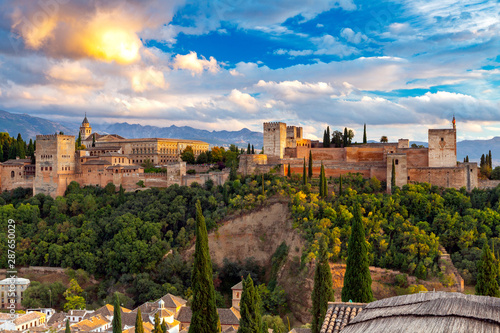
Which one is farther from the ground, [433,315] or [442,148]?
[442,148]

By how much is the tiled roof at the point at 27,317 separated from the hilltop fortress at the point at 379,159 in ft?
63.3

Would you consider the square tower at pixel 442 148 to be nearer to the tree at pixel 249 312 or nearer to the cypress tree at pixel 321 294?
the cypress tree at pixel 321 294

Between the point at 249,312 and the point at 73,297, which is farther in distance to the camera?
the point at 73,297

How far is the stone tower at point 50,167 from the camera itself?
45.3 metres

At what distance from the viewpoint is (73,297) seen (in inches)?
1316

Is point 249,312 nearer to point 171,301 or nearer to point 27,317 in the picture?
point 171,301

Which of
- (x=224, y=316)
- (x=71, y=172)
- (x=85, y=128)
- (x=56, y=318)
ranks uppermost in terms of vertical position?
(x=85, y=128)

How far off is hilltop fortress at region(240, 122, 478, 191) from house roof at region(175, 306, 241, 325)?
14.9 m

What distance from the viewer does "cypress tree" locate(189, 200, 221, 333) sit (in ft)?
47.2

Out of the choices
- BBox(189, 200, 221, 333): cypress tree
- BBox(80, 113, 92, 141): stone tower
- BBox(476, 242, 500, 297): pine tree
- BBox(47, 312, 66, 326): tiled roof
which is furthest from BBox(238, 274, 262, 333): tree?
BBox(80, 113, 92, 141): stone tower

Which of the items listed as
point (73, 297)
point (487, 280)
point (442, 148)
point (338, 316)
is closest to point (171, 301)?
point (73, 297)

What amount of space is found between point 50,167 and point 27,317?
18294 mm

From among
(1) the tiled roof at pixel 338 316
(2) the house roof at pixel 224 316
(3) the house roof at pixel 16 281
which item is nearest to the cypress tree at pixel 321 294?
(1) the tiled roof at pixel 338 316

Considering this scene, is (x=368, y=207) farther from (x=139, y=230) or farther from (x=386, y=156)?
(x=139, y=230)
